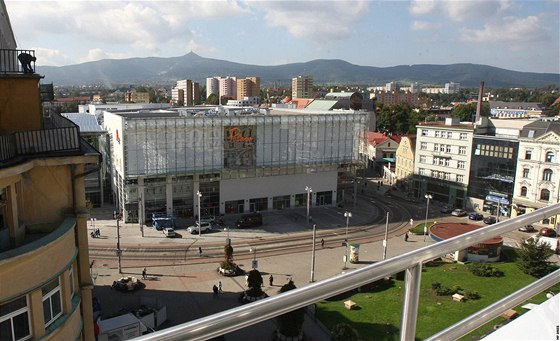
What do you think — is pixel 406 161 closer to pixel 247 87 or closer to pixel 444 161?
pixel 444 161

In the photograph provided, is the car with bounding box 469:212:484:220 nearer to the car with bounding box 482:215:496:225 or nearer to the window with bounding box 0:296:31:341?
the car with bounding box 482:215:496:225

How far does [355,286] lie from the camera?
1.68 meters

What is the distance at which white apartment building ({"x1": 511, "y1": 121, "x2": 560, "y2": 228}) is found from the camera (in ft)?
132

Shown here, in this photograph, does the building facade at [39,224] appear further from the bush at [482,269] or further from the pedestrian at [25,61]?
the bush at [482,269]

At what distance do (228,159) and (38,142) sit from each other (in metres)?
36.2

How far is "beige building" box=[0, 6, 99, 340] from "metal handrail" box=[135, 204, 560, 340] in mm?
5812

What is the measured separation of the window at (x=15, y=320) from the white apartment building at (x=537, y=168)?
4309 centimetres

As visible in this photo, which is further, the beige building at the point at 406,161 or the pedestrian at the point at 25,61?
the beige building at the point at 406,161

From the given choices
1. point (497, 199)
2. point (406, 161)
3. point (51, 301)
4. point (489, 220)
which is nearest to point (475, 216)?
point (489, 220)

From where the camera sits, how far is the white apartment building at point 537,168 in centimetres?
4019

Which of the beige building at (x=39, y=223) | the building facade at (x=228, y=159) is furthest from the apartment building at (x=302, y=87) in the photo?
the beige building at (x=39, y=223)

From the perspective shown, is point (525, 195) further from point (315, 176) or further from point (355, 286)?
point (355, 286)

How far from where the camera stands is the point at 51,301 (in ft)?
23.0

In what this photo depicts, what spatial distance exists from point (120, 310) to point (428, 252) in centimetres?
2355
